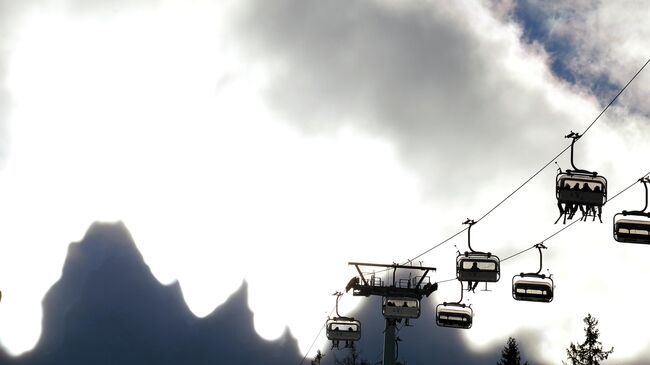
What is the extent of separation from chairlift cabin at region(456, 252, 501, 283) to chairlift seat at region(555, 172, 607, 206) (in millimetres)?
8153

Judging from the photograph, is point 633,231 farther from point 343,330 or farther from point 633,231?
point 343,330

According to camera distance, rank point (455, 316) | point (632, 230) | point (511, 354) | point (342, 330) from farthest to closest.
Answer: point (511, 354)
point (342, 330)
point (455, 316)
point (632, 230)

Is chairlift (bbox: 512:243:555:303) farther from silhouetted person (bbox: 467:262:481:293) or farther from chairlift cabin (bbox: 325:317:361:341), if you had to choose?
chairlift cabin (bbox: 325:317:361:341)

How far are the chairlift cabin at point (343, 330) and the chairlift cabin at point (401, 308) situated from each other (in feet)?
7.74

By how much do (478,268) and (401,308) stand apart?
17.4 m

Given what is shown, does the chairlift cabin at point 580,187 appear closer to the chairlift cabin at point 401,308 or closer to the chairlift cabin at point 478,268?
the chairlift cabin at point 478,268

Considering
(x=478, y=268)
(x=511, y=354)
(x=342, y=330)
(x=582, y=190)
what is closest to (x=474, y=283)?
(x=478, y=268)

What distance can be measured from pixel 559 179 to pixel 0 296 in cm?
1454

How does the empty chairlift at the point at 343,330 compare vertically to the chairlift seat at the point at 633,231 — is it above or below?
above

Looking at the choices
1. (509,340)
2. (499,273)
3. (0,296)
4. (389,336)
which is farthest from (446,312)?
(509,340)

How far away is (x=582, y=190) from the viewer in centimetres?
2270

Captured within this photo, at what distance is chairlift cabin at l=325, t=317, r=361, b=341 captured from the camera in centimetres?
4766

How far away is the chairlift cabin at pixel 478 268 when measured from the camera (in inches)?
1200

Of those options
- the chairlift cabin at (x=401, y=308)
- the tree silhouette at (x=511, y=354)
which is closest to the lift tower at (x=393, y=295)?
the chairlift cabin at (x=401, y=308)
